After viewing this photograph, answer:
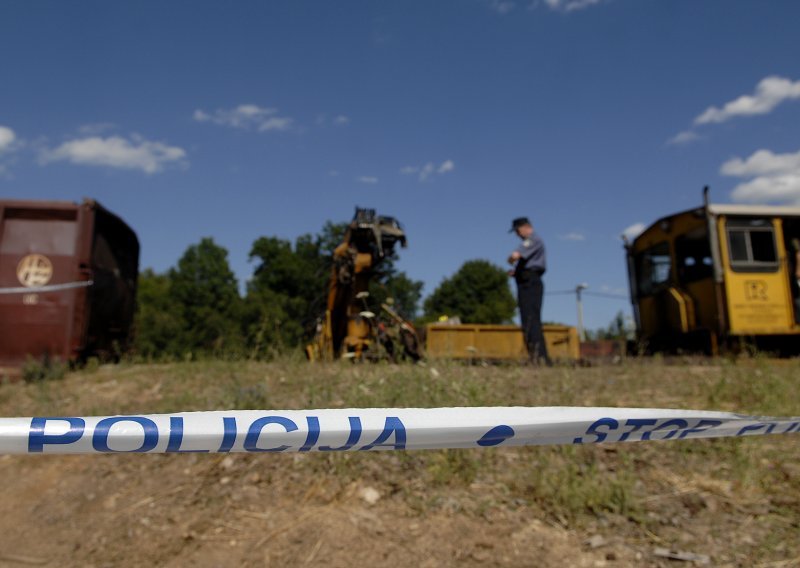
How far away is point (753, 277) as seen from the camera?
921 centimetres

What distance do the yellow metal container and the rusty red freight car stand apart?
4.80m

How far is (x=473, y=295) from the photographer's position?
53.0 meters

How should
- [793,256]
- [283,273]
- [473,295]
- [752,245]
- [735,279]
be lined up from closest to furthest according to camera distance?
[735,279]
[752,245]
[793,256]
[283,273]
[473,295]

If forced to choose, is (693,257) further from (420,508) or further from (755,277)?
(420,508)

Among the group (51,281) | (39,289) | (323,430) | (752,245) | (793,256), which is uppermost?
(752,245)

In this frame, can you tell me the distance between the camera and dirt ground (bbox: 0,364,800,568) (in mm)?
2816

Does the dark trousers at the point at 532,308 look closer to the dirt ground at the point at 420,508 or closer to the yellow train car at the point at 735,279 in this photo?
the yellow train car at the point at 735,279

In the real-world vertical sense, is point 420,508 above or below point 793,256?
below

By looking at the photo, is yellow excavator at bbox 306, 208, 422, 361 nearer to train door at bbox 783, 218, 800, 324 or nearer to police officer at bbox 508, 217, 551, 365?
police officer at bbox 508, 217, 551, 365

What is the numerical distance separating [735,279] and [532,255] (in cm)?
395

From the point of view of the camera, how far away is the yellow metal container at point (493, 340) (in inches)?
350

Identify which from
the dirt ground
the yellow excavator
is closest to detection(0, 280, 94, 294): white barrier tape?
the yellow excavator

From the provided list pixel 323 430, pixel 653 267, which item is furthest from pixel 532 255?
pixel 323 430

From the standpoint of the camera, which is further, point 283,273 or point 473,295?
point 473,295
